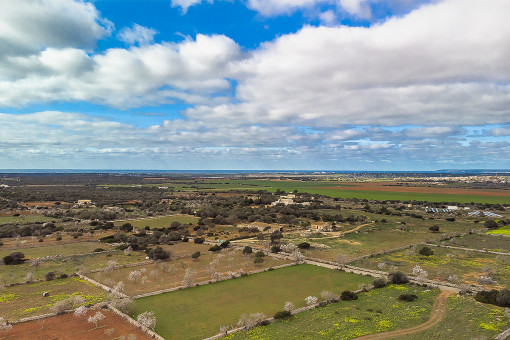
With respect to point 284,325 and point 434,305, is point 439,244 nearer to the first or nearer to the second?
point 434,305

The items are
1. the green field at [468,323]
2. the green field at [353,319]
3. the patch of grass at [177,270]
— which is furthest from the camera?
the patch of grass at [177,270]

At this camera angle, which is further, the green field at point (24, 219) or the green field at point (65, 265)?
the green field at point (24, 219)

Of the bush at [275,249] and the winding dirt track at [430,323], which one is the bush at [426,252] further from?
the bush at [275,249]

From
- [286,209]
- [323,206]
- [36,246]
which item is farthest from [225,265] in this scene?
[323,206]

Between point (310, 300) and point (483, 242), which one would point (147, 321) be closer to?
point (310, 300)

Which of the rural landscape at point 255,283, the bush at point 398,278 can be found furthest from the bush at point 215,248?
the bush at point 398,278

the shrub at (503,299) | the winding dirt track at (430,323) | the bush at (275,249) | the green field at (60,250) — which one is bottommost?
the green field at (60,250)

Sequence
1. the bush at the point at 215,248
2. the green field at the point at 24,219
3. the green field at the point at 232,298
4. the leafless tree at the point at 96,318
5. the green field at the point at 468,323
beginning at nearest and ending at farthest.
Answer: the green field at the point at 468,323, the leafless tree at the point at 96,318, the green field at the point at 232,298, the bush at the point at 215,248, the green field at the point at 24,219
